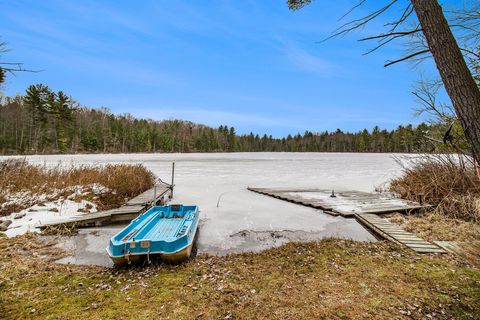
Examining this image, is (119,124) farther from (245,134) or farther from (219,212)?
(219,212)

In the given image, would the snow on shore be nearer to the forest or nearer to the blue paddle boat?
the blue paddle boat

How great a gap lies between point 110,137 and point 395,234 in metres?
60.5

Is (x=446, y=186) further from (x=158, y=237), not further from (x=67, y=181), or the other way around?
(x=67, y=181)

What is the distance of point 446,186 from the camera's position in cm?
788

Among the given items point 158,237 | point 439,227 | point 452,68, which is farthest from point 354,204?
point 452,68

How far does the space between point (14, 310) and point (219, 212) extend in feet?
18.0

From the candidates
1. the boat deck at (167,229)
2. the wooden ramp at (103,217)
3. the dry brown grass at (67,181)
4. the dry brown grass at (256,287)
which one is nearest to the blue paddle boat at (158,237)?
the boat deck at (167,229)

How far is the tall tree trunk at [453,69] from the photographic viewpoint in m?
1.95

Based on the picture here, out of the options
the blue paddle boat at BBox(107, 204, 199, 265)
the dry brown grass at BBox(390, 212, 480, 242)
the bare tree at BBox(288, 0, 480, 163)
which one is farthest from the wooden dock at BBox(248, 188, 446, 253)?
the blue paddle boat at BBox(107, 204, 199, 265)

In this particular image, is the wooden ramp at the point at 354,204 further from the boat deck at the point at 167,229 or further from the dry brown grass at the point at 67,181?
the dry brown grass at the point at 67,181

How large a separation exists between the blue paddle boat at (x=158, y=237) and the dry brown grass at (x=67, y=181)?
3.38 m

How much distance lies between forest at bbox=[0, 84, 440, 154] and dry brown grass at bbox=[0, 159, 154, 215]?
6.90 metres

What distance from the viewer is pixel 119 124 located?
192 feet

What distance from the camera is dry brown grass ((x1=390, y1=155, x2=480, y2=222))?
6.62 meters
